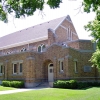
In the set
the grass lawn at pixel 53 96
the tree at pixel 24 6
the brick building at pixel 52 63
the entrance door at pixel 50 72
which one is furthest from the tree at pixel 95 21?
the entrance door at pixel 50 72

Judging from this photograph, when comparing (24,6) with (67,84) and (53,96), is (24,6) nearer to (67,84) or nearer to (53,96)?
(53,96)

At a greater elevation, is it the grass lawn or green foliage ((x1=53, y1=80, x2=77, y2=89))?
green foliage ((x1=53, y1=80, x2=77, y2=89))

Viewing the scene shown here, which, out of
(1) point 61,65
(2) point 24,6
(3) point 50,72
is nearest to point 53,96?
(2) point 24,6

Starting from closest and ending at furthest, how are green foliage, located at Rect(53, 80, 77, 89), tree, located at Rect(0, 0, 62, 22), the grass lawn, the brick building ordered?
tree, located at Rect(0, 0, 62, 22) < the grass lawn < green foliage, located at Rect(53, 80, 77, 89) < the brick building

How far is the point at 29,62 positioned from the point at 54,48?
4300 mm

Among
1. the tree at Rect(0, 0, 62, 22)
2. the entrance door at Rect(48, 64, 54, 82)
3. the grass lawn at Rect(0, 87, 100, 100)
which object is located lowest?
the grass lawn at Rect(0, 87, 100, 100)

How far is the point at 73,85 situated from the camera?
22234 mm

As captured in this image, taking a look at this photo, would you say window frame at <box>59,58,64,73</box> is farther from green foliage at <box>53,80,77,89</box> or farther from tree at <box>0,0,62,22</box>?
tree at <box>0,0,62,22</box>

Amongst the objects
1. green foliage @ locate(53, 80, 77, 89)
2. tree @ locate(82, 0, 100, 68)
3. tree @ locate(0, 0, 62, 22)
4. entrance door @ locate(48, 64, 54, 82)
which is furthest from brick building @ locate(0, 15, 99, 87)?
tree @ locate(0, 0, 62, 22)

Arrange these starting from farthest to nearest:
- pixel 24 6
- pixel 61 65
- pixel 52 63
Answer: pixel 52 63, pixel 61 65, pixel 24 6

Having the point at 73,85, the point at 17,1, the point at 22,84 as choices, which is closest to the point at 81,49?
the point at 73,85

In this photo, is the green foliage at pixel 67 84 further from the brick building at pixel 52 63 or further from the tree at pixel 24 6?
the tree at pixel 24 6

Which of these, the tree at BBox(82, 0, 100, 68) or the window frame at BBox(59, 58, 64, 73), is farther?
the window frame at BBox(59, 58, 64, 73)

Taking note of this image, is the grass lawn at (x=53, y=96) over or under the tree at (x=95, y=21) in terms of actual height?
under
